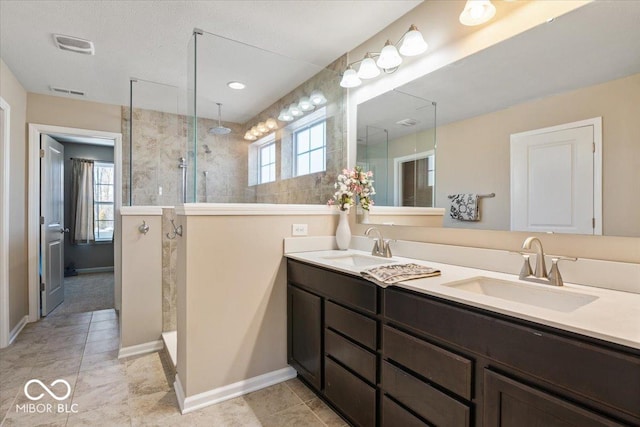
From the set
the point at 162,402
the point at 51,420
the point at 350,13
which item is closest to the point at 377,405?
the point at 162,402

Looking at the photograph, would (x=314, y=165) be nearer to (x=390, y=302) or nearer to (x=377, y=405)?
(x=390, y=302)

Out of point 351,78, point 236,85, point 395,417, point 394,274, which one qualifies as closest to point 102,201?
point 236,85

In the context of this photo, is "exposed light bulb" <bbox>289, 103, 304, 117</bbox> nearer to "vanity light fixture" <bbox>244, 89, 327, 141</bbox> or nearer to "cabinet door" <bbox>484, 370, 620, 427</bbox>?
"vanity light fixture" <bbox>244, 89, 327, 141</bbox>

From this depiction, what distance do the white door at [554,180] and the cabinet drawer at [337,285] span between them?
2.58ft

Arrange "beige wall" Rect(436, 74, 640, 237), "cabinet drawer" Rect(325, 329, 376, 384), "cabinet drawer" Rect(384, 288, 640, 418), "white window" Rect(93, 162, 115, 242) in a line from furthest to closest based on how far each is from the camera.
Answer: "white window" Rect(93, 162, 115, 242) → "cabinet drawer" Rect(325, 329, 376, 384) → "beige wall" Rect(436, 74, 640, 237) → "cabinet drawer" Rect(384, 288, 640, 418)

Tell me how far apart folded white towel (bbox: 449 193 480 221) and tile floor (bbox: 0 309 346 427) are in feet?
4.40

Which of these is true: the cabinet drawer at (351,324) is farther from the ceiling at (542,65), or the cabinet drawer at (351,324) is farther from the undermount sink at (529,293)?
the ceiling at (542,65)

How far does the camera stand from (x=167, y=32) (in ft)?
7.83

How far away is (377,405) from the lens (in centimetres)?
146

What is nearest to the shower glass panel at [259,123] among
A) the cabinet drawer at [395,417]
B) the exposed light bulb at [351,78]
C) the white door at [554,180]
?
the exposed light bulb at [351,78]

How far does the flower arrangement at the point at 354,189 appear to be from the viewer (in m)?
2.35

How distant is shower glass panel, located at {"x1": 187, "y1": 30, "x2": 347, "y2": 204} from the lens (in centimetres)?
259

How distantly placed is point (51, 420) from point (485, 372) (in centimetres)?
227

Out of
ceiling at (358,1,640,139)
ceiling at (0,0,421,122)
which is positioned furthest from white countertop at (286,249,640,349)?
ceiling at (0,0,421,122)
